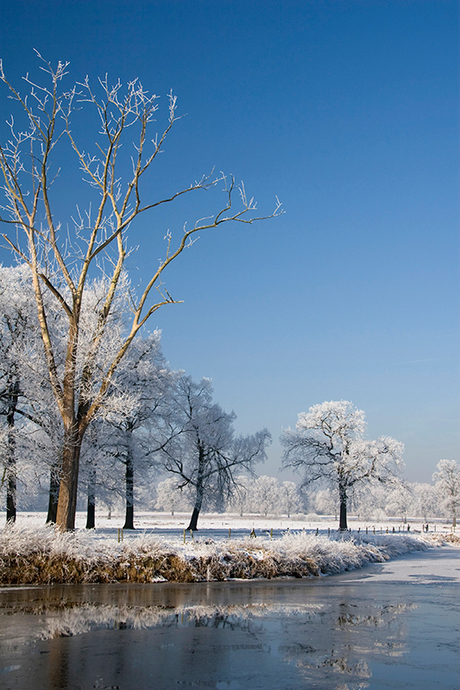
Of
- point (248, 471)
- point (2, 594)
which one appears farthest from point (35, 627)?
point (248, 471)

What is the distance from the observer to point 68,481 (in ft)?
56.5

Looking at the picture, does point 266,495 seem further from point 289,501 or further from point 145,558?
point 145,558

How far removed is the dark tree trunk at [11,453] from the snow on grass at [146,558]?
29.3 feet

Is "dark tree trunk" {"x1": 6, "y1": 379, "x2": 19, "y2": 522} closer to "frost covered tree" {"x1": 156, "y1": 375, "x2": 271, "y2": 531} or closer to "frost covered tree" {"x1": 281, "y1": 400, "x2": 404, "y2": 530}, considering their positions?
"frost covered tree" {"x1": 156, "y1": 375, "x2": 271, "y2": 531}

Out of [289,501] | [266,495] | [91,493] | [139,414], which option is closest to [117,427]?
[139,414]

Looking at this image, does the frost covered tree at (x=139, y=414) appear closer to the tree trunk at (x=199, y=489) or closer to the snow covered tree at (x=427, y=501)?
the tree trunk at (x=199, y=489)

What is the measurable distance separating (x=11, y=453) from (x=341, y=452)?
1177 inches

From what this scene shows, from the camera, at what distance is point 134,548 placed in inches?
679

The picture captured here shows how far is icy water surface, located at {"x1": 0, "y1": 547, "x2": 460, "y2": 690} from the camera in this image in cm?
630

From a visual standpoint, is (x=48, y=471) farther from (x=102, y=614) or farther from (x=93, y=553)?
(x=102, y=614)

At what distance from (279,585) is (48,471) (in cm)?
1424

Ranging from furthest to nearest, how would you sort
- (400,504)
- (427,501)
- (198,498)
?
1. (427,501)
2. (400,504)
3. (198,498)

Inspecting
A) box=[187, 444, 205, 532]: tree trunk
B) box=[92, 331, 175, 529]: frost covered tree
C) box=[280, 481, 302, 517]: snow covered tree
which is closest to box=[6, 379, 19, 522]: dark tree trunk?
box=[92, 331, 175, 529]: frost covered tree

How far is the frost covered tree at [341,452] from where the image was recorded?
46406 millimetres
